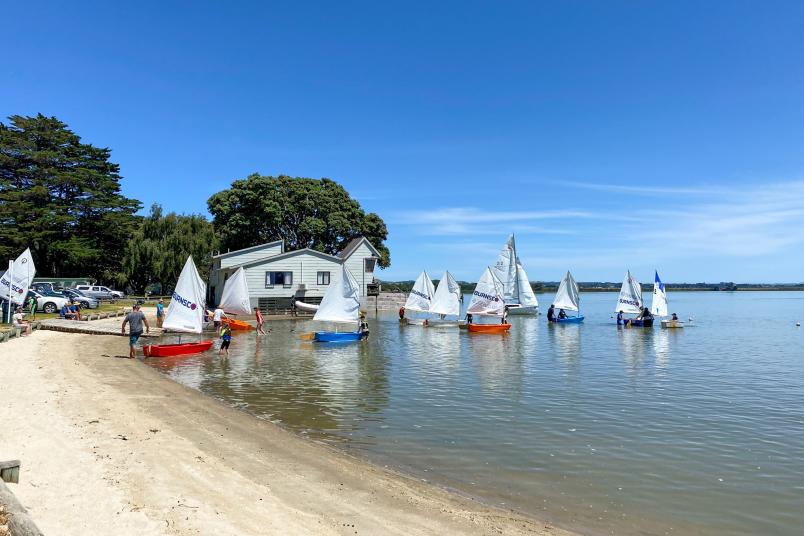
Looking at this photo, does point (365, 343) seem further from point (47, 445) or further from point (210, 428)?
point (47, 445)

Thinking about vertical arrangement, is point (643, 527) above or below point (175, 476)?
below

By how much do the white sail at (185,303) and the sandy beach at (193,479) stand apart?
37.3 ft

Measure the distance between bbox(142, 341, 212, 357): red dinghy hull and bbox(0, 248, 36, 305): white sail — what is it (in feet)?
34.2

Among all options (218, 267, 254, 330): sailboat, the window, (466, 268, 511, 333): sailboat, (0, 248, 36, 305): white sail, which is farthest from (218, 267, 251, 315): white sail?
(466, 268, 511, 333): sailboat

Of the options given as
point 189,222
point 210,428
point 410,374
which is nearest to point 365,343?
point 410,374

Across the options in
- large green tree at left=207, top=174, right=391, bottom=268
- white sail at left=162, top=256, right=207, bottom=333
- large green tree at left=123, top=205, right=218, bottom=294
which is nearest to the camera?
white sail at left=162, top=256, right=207, bottom=333

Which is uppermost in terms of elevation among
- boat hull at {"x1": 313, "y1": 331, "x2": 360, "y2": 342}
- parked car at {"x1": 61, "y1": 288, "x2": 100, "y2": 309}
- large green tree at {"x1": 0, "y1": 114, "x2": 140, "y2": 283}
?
large green tree at {"x1": 0, "y1": 114, "x2": 140, "y2": 283}

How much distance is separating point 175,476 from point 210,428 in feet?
13.2

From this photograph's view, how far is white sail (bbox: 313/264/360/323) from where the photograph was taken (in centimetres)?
3269

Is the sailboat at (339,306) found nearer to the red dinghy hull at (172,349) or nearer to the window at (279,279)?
the red dinghy hull at (172,349)

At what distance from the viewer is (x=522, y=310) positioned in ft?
217

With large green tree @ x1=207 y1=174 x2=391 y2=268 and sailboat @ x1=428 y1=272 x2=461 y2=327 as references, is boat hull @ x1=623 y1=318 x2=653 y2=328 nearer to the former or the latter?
sailboat @ x1=428 y1=272 x2=461 y2=327

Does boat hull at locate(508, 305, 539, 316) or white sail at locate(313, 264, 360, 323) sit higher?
white sail at locate(313, 264, 360, 323)

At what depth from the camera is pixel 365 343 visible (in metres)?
33.8
